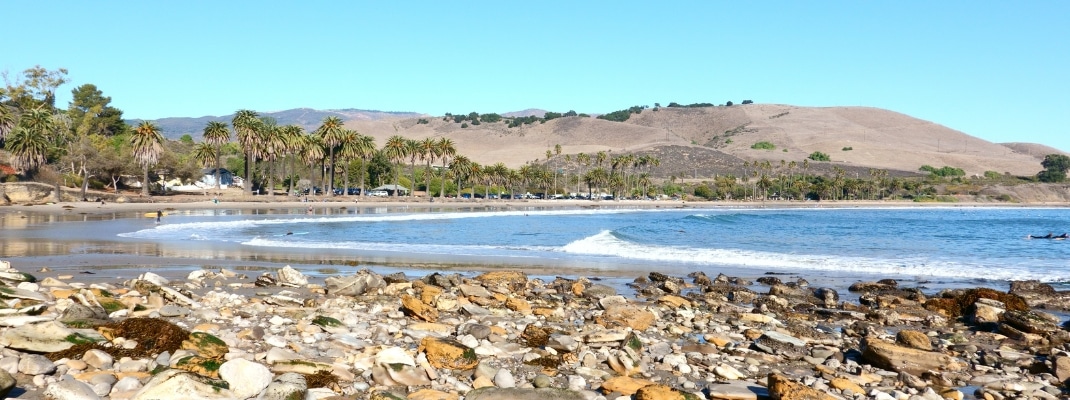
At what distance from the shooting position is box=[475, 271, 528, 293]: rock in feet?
60.5

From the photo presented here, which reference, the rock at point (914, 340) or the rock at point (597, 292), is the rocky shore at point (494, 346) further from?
the rock at point (597, 292)

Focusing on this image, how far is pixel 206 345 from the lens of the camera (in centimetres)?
954

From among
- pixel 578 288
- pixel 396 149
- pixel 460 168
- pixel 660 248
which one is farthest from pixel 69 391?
pixel 460 168

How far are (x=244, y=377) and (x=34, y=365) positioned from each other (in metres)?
2.36

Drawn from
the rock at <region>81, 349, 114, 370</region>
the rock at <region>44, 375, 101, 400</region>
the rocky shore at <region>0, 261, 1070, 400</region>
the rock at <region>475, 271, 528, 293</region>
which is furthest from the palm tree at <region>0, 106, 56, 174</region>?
the rock at <region>44, 375, 101, 400</region>

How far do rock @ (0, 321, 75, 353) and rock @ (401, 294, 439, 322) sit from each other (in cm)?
499

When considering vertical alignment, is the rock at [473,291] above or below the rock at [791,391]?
below

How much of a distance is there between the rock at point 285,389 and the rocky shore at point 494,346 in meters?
0.02

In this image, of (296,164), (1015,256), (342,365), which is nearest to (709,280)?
(342,365)

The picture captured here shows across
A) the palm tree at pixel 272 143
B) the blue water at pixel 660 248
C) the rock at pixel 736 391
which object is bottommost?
the blue water at pixel 660 248

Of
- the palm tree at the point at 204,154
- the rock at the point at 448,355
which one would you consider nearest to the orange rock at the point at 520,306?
the rock at the point at 448,355

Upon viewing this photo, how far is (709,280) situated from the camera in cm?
2134

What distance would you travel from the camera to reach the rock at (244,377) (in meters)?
7.91

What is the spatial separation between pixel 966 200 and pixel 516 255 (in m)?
175
